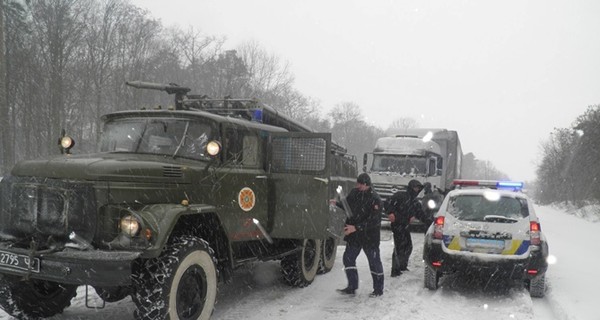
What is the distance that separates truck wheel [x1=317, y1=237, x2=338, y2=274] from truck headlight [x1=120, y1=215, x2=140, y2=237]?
4439 millimetres

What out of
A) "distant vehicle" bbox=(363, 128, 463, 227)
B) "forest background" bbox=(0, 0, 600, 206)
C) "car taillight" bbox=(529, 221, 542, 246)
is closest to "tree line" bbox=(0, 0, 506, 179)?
"forest background" bbox=(0, 0, 600, 206)

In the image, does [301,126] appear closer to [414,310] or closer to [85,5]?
[414,310]

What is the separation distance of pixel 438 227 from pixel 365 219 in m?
1.19

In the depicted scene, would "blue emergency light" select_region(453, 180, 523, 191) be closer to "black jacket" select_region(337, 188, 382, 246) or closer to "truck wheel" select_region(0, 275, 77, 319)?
"black jacket" select_region(337, 188, 382, 246)

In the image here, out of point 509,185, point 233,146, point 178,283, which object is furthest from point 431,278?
point 178,283

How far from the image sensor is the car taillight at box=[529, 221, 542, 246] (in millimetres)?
6730

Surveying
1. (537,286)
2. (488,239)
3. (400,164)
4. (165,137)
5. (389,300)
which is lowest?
(389,300)

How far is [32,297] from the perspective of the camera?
508 cm

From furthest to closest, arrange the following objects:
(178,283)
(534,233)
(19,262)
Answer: (534,233) → (178,283) → (19,262)

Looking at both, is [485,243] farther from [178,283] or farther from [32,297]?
[32,297]

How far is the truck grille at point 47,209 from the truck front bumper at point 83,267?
23cm

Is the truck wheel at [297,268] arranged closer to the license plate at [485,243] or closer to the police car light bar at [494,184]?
the license plate at [485,243]

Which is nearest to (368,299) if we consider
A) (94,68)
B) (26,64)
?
(26,64)

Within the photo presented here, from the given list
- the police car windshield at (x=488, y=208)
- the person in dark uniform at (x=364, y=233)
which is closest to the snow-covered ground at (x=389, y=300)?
the person in dark uniform at (x=364, y=233)
